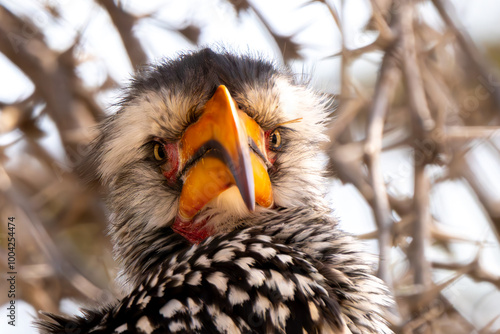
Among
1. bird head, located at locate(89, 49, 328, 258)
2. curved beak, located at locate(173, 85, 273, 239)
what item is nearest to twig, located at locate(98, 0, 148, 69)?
bird head, located at locate(89, 49, 328, 258)

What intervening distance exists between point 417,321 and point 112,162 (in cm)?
141

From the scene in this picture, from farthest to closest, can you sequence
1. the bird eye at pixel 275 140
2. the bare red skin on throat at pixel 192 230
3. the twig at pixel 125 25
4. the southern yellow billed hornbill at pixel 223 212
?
the twig at pixel 125 25 < the bird eye at pixel 275 140 < the bare red skin on throat at pixel 192 230 < the southern yellow billed hornbill at pixel 223 212

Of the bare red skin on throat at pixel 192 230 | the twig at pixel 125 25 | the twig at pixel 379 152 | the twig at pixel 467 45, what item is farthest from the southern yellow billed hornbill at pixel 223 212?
the twig at pixel 467 45

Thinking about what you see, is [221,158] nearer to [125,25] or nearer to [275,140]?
[275,140]

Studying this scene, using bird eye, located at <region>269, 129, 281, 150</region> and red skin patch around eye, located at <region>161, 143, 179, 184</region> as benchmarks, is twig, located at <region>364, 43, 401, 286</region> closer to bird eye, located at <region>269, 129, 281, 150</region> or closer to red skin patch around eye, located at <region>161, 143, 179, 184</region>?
bird eye, located at <region>269, 129, 281, 150</region>

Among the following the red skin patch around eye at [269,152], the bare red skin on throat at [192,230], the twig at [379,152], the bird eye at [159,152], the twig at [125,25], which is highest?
the twig at [125,25]

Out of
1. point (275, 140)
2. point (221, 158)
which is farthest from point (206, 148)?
point (275, 140)

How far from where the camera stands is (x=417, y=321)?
2340 millimetres

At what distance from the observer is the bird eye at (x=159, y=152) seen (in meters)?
1.80

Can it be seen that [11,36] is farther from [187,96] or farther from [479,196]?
[479,196]

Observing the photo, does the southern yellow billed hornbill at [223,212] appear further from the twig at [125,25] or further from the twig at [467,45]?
the twig at [467,45]

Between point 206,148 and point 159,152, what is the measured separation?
0.29 m

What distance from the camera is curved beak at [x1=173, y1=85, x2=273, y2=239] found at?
1463 mm

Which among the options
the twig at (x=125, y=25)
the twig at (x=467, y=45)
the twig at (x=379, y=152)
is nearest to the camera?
the twig at (x=379, y=152)
